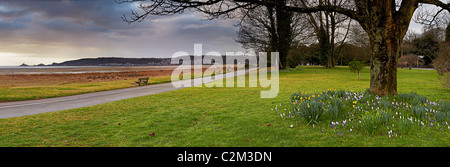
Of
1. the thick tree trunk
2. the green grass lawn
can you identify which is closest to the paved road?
the green grass lawn

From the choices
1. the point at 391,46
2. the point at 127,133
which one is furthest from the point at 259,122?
the point at 391,46

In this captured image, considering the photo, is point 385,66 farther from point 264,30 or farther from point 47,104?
point 264,30

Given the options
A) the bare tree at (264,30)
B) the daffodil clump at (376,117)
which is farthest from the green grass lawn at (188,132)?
the bare tree at (264,30)

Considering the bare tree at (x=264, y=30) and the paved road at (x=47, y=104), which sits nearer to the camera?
the paved road at (x=47, y=104)

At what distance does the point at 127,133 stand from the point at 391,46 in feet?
27.0


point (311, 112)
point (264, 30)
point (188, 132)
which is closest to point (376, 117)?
point (311, 112)

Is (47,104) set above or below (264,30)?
below

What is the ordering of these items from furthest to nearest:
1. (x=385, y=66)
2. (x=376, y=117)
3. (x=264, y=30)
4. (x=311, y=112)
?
(x=264, y=30), (x=385, y=66), (x=311, y=112), (x=376, y=117)

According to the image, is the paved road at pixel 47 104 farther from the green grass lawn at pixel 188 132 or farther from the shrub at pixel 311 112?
the shrub at pixel 311 112

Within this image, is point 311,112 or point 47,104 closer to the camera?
point 311,112

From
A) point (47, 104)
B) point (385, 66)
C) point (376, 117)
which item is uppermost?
point (385, 66)

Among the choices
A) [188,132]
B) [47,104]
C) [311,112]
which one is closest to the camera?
[188,132]

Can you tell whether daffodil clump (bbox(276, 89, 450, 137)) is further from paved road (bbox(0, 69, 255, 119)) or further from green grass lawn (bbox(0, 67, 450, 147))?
paved road (bbox(0, 69, 255, 119))
